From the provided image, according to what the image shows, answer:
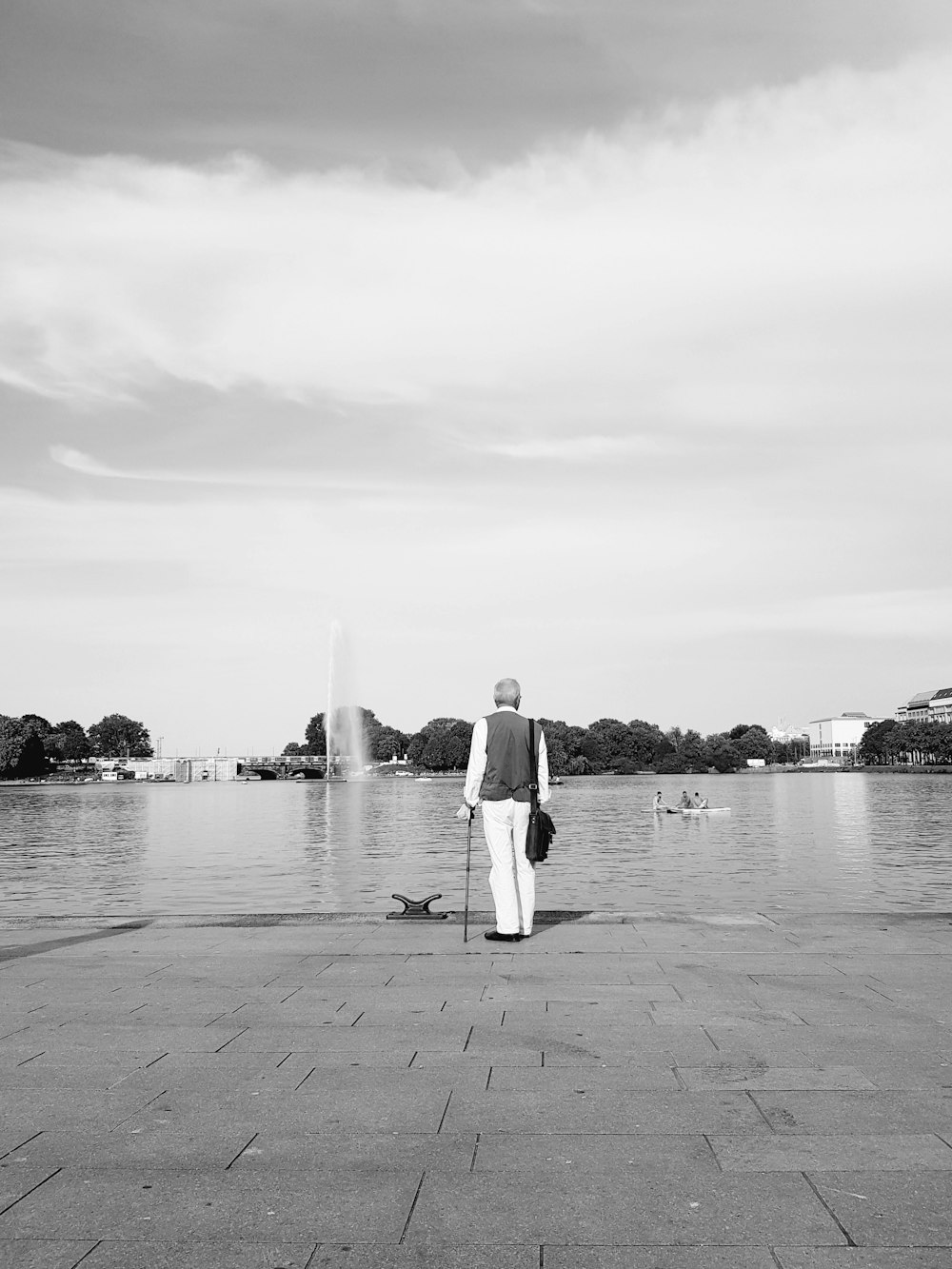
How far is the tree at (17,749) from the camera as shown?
7269 inches

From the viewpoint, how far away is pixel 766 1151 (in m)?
5.04

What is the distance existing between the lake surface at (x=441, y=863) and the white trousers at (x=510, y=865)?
9948mm

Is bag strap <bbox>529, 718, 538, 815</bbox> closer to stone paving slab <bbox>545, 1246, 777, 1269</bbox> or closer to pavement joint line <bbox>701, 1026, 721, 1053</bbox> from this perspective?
pavement joint line <bbox>701, 1026, 721, 1053</bbox>

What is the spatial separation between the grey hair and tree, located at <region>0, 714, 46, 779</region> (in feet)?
619

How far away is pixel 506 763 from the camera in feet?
36.9

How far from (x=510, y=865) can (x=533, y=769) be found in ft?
3.25

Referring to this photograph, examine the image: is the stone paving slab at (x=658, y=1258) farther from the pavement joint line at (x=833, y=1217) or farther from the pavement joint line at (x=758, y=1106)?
the pavement joint line at (x=758, y=1106)

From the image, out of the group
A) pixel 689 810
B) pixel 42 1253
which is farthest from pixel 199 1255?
pixel 689 810

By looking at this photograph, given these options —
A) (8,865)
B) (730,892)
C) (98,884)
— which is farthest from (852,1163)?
(8,865)

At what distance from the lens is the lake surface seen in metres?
25.5

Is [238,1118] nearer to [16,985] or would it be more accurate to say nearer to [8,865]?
[16,985]

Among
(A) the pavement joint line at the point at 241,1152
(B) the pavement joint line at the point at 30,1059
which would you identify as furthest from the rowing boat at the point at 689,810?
(A) the pavement joint line at the point at 241,1152

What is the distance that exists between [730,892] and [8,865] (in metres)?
24.1

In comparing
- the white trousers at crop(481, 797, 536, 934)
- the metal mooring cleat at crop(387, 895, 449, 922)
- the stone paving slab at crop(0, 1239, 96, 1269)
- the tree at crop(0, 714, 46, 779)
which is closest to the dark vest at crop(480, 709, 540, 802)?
the white trousers at crop(481, 797, 536, 934)
